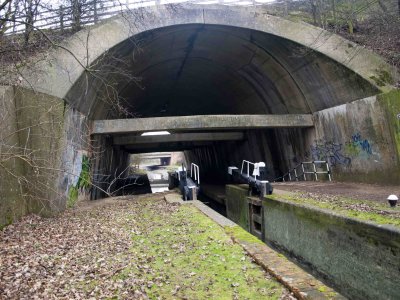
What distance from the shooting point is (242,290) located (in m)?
4.45

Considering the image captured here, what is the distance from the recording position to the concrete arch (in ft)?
37.9

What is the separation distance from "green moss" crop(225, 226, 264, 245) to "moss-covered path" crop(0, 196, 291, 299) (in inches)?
7.6

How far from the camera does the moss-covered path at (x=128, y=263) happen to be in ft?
14.8

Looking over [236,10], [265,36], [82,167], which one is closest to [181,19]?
[236,10]

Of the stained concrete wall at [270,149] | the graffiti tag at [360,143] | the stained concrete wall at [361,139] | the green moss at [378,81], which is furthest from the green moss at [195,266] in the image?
the stained concrete wall at [270,149]

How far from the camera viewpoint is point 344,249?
23.9 feet

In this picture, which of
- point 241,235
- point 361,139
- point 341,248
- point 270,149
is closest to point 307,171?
point 270,149

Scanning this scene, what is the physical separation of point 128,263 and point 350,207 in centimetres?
519

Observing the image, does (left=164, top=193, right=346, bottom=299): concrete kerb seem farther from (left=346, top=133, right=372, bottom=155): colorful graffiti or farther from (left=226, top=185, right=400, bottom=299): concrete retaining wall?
(left=346, top=133, right=372, bottom=155): colorful graffiti

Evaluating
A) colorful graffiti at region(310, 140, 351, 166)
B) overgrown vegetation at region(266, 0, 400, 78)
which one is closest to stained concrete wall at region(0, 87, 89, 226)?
overgrown vegetation at region(266, 0, 400, 78)

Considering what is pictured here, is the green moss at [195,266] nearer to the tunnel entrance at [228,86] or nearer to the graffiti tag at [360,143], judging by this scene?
the tunnel entrance at [228,86]

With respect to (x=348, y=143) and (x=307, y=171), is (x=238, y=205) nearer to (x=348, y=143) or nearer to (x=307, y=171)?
(x=307, y=171)

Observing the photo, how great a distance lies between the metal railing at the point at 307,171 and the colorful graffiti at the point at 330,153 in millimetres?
270

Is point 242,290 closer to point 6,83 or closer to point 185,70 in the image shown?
point 6,83
